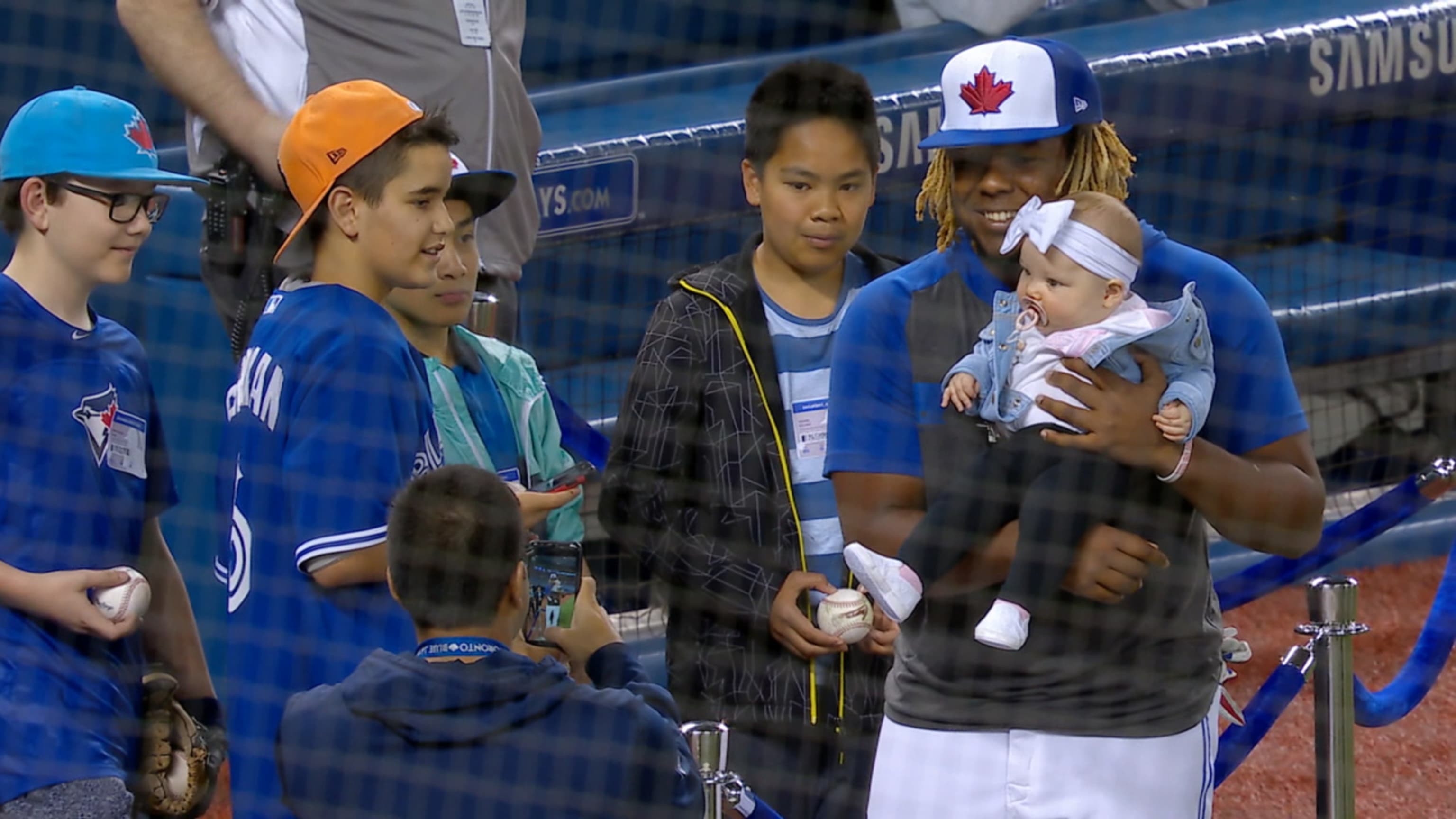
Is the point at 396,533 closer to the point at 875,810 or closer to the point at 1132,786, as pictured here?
the point at 875,810

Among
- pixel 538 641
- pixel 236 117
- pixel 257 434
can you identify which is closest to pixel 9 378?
pixel 257 434

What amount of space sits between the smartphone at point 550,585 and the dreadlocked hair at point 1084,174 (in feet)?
1.62

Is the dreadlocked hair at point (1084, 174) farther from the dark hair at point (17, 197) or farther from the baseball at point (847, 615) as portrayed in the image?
the dark hair at point (17, 197)

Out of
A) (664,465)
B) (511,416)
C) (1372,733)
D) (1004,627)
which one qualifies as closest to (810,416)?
(664,465)

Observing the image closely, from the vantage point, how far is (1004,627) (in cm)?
175

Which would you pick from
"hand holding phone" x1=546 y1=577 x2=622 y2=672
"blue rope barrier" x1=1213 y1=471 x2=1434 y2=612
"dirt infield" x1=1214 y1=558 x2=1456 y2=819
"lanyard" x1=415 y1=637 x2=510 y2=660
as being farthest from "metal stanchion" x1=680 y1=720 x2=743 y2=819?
"dirt infield" x1=1214 y1=558 x2=1456 y2=819

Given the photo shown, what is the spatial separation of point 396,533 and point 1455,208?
12.6 feet

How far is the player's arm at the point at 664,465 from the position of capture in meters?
2.39

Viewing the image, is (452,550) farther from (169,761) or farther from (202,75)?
(202,75)

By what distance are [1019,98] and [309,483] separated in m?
0.79

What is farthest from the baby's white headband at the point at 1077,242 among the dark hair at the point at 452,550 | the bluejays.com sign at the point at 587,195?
the bluejays.com sign at the point at 587,195

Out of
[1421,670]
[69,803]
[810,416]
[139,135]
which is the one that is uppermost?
[139,135]

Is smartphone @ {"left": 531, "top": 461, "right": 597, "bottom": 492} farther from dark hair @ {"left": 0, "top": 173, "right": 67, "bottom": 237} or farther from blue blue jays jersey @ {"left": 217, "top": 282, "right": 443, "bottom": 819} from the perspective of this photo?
dark hair @ {"left": 0, "top": 173, "right": 67, "bottom": 237}

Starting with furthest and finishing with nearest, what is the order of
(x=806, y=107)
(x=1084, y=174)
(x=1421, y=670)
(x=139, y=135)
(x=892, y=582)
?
1. (x=1421, y=670)
2. (x=806, y=107)
3. (x=139, y=135)
4. (x=1084, y=174)
5. (x=892, y=582)
